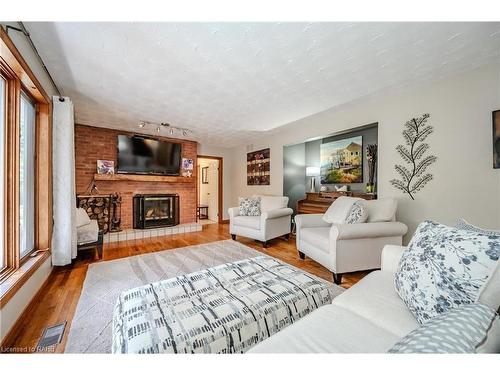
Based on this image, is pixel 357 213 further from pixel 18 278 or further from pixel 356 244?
pixel 18 278

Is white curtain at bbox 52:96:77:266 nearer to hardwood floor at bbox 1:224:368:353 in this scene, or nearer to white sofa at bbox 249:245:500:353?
hardwood floor at bbox 1:224:368:353

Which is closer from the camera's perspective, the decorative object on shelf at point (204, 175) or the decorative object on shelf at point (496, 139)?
the decorative object on shelf at point (496, 139)

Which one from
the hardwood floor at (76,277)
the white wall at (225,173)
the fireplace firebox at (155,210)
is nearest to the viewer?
the hardwood floor at (76,277)

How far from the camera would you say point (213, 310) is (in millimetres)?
967

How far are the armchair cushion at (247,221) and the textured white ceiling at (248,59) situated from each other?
180cm

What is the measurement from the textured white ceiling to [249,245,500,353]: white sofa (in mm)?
1718

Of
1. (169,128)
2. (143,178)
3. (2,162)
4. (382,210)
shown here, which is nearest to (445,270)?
A: (382,210)

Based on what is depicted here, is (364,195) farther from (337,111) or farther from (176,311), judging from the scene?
(176,311)

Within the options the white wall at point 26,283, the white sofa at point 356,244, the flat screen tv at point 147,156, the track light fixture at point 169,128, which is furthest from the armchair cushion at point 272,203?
the white wall at point 26,283

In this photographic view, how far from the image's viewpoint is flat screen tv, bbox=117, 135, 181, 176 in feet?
13.1

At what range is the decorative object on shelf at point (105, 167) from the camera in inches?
151

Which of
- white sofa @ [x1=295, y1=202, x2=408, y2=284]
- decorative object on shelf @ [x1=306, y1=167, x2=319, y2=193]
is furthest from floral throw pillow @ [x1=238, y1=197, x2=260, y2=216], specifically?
white sofa @ [x1=295, y1=202, x2=408, y2=284]

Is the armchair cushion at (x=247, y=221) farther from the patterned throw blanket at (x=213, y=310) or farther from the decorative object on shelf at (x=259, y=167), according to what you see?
the patterned throw blanket at (x=213, y=310)
